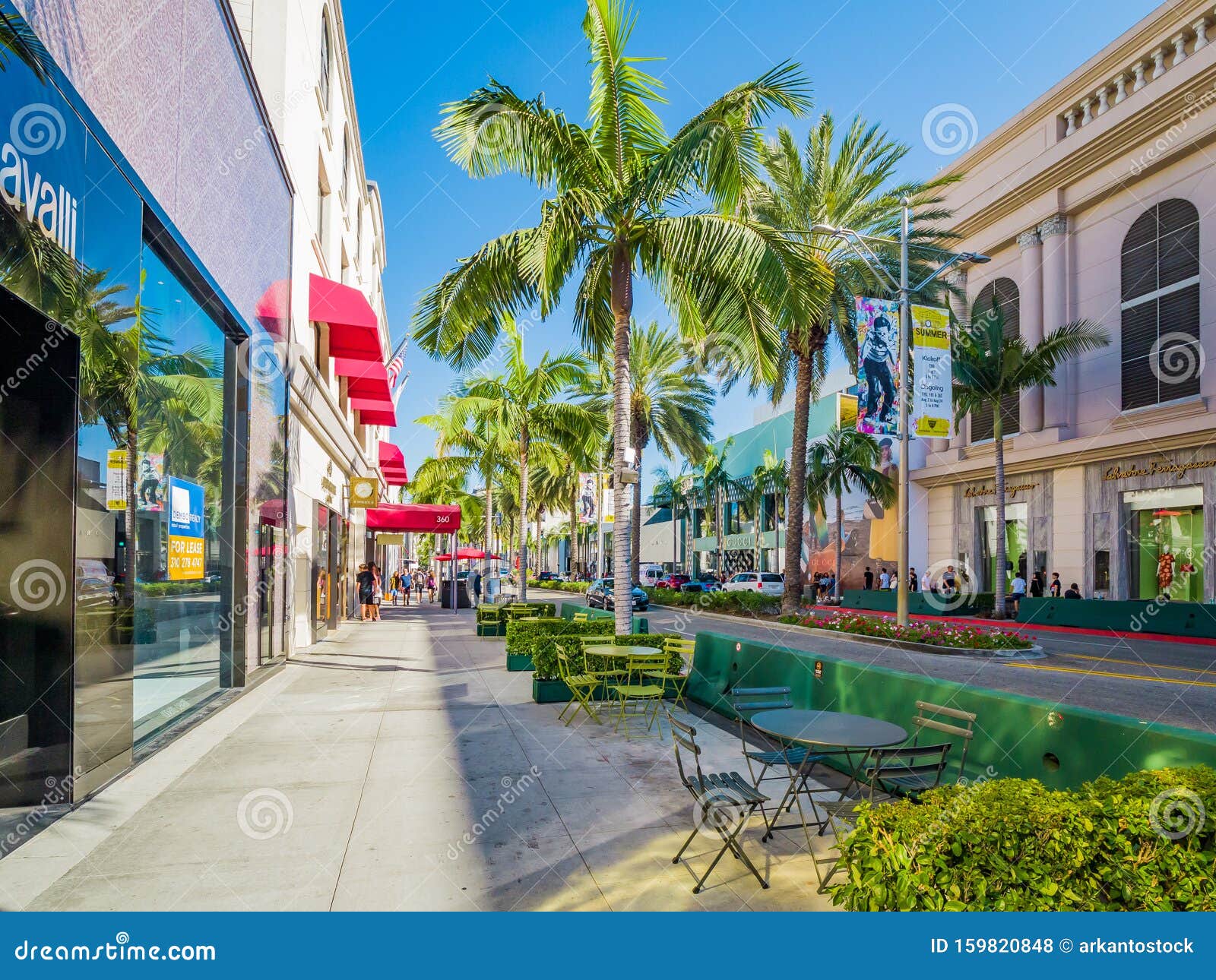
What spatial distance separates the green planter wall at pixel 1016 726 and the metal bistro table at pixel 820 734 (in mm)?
772

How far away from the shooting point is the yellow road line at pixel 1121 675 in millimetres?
13758

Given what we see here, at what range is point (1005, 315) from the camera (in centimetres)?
3494

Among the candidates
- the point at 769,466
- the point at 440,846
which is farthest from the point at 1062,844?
the point at 769,466

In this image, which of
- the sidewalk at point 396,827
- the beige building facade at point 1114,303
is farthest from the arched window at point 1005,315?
the sidewalk at point 396,827

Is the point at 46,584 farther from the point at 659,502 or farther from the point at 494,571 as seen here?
the point at 659,502

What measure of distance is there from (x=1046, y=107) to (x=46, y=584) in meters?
37.6

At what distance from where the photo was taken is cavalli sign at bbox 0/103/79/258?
504cm

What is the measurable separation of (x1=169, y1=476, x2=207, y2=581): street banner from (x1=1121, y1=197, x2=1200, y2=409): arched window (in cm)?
2908

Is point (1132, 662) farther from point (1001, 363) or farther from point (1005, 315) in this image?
point (1005, 315)

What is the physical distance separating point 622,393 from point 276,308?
21.1 feet

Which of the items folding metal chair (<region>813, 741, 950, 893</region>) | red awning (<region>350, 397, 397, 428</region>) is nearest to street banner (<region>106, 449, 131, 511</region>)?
folding metal chair (<region>813, 741, 950, 893</region>)

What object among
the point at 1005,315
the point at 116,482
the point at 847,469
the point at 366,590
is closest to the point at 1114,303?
the point at 1005,315

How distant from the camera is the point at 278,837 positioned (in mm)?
5590

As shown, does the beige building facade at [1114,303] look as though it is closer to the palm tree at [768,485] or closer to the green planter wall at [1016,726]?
the palm tree at [768,485]
